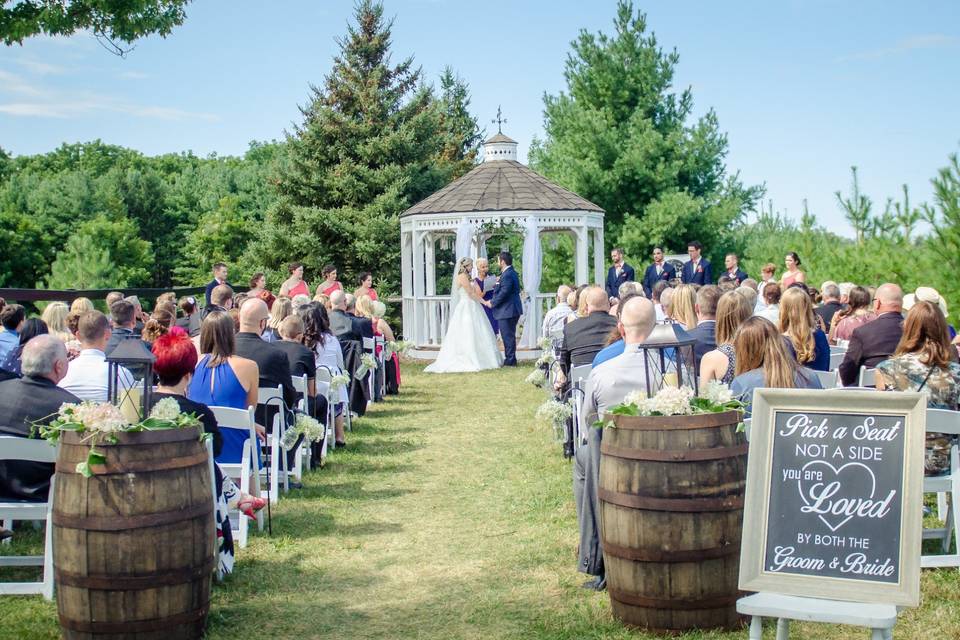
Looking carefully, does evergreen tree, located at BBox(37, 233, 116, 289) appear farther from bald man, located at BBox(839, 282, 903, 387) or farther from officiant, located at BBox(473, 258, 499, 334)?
bald man, located at BBox(839, 282, 903, 387)

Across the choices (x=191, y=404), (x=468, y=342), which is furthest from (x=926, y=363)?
(x=468, y=342)

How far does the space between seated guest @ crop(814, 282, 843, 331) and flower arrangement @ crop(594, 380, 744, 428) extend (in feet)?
24.1

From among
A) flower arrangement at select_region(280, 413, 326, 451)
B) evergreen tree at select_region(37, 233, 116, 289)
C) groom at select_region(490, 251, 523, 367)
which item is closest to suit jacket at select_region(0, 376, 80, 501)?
flower arrangement at select_region(280, 413, 326, 451)

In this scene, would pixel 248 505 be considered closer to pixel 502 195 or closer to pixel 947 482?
pixel 947 482

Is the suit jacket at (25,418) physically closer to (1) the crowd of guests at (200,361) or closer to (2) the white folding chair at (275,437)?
(1) the crowd of guests at (200,361)

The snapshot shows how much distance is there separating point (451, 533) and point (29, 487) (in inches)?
113

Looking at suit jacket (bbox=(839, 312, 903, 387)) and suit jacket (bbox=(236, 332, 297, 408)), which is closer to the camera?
suit jacket (bbox=(839, 312, 903, 387))

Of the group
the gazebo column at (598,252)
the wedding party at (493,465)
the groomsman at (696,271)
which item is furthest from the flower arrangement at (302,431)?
the gazebo column at (598,252)

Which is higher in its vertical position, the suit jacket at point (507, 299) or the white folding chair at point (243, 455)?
the suit jacket at point (507, 299)

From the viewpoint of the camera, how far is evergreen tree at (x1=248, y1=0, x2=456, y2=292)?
27719mm

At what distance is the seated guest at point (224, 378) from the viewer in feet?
23.7

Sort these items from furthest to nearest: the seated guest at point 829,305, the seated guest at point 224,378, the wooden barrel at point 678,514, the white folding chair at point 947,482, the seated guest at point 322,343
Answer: the seated guest at point 829,305, the seated guest at point 322,343, the seated guest at point 224,378, the white folding chair at point 947,482, the wooden barrel at point 678,514

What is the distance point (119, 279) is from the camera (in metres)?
47.4

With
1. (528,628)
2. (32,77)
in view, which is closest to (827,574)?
(528,628)
